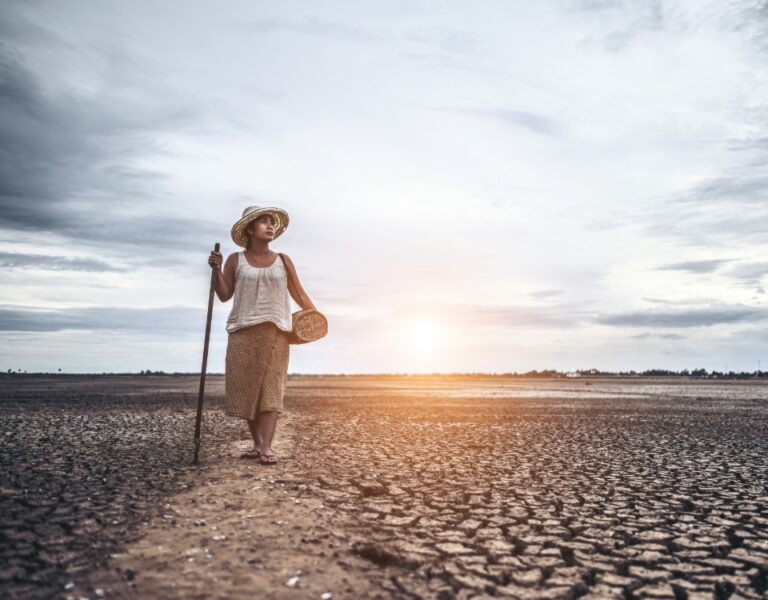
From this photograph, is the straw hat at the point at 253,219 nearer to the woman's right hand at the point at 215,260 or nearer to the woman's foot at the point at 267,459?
the woman's right hand at the point at 215,260

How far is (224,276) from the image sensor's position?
556 cm

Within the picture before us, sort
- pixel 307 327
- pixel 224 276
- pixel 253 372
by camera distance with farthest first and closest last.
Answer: pixel 307 327, pixel 224 276, pixel 253 372

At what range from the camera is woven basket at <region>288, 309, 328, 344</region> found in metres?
5.65

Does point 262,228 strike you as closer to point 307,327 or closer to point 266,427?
point 307,327

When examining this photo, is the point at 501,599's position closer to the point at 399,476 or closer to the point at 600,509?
the point at 600,509

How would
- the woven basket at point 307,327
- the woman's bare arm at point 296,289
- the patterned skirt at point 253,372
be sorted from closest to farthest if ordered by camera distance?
the patterned skirt at point 253,372 → the woven basket at point 307,327 → the woman's bare arm at point 296,289

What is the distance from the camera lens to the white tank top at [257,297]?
18.0ft

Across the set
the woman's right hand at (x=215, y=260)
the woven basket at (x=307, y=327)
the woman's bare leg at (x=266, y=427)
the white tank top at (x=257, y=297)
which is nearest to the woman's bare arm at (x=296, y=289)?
the woven basket at (x=307, y=327)

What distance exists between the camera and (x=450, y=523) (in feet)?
12.2

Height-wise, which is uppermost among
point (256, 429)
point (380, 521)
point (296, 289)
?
point (296, 289)

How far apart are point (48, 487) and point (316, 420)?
6946mm

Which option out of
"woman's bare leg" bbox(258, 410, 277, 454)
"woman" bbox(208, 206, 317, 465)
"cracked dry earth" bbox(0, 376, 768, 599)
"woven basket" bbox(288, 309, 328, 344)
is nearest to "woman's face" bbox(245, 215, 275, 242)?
"woman" bbox(208, 206, 317, 465)

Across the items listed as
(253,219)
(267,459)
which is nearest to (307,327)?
(253,219)

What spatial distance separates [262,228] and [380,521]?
3122mm
